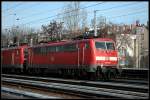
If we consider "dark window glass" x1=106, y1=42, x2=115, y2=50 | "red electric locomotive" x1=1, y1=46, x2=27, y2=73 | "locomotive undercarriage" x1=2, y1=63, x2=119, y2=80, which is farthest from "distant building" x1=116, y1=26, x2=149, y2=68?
"dark window glass" x1=106, y1=42, x2=115, y2=50

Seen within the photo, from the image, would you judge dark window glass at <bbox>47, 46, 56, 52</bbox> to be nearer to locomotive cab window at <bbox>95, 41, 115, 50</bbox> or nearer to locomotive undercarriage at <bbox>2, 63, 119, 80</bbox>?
locomotive undercarriage at <bbox>2, 63, 119, 80</bbox>

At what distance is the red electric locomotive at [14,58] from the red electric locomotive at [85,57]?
6646 mm

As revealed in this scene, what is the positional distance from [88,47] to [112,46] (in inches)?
89.4

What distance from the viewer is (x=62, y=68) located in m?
27.6

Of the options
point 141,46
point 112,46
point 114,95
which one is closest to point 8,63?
point 112,46

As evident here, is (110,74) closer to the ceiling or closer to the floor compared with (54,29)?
closer to the floor

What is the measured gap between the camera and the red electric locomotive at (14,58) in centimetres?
3531

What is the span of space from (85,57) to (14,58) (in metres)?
14.0

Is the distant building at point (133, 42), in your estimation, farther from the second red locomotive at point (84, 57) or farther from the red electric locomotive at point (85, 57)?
the red electric locomotive at point (85, 57)

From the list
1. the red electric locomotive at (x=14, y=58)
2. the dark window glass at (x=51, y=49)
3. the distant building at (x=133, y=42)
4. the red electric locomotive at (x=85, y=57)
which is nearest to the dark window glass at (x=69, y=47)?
the red electric locomotive at (x=85, y=57)

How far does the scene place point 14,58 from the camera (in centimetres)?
3684

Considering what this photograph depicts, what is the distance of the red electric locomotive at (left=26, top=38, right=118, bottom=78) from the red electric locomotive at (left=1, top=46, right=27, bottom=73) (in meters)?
6.65

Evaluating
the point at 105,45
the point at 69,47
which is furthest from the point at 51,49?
the point at 105,45

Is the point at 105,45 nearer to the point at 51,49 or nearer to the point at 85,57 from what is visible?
the point at 85,57
